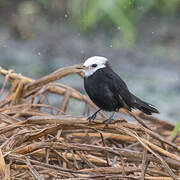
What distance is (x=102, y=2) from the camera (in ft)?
19.3

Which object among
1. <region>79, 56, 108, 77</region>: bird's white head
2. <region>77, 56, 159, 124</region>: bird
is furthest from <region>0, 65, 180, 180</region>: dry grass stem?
<region>79, 56, 108, 77</region>: bird's white head

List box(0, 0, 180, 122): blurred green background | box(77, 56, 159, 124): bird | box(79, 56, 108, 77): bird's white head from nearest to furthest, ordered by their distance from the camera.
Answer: box(77, 56, 159, 124): bird, box(79, 56, 108, 77): bird's white head, box(0, 0, 180, 122): blurred green background

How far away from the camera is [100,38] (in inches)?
270

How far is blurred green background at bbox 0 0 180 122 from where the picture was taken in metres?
5.88

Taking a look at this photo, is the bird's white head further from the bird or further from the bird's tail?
the bird's tail

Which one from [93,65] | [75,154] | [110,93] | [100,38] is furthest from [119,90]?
[100,38]

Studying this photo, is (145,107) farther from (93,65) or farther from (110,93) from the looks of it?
(93,65)

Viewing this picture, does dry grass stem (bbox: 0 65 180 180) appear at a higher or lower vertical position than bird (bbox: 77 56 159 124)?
lower

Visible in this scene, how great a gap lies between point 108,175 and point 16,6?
5.92m

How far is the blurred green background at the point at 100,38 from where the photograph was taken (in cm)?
588

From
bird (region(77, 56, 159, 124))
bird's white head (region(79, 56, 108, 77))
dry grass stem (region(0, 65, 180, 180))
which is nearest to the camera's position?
dry grass stem (region(0, 65, 180, 180))

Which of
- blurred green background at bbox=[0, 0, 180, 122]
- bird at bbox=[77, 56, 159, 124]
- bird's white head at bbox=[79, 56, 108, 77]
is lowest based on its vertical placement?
bird at bbox=[77, 56, 159, 124]

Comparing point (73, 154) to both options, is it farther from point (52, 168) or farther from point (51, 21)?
point (51, 21)

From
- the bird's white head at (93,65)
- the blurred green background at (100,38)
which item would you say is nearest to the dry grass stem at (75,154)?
the bird's white head at (93,65)
